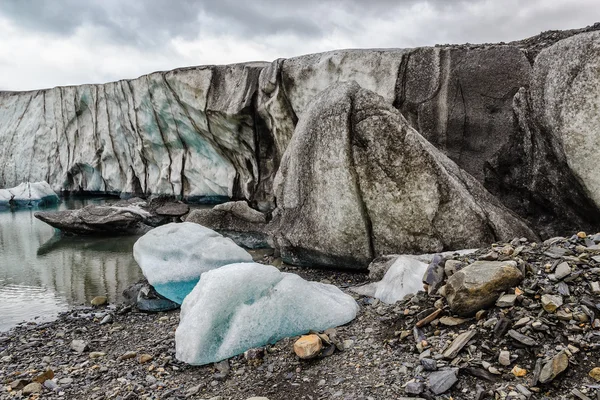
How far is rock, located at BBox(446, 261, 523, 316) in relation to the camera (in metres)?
2.66

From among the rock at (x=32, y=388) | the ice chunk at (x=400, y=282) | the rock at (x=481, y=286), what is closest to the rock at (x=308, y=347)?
the rock at (x=481, y=286)

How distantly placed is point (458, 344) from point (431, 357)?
153mm

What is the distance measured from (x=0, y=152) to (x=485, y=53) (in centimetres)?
2107

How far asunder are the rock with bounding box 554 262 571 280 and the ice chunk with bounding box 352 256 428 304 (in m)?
1.03

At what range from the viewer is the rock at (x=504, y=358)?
7.45 feet

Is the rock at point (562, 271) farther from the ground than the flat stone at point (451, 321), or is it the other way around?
the rock at point (562, 271)

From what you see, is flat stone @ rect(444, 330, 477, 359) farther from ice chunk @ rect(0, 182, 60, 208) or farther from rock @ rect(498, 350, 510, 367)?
ice chunk @ rect(0, 182, 60, 208)

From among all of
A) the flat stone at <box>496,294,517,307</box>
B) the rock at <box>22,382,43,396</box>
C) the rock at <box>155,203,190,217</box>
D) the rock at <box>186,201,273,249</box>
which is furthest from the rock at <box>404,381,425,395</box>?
the rock at <box>155,203,190,217</box>

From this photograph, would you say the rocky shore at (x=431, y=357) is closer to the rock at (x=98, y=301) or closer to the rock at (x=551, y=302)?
the rock at (x=551, y=302)

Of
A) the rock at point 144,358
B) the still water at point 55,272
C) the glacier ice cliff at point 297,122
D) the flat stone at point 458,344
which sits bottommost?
the still water at point 55,272

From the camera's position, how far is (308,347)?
9.37 feet

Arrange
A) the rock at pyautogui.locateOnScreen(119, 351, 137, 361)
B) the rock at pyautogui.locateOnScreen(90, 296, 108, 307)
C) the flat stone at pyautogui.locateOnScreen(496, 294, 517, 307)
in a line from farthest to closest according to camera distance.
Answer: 1. the rock at pyautogui.locateOnScreen(90, 296, 108, 307)
2. the rock at pyautogui.locateOnScreen(119, 351, 137, 361)
3. the flat stone at pyautogui.locateOnScreen(496, 294, 517, 307)

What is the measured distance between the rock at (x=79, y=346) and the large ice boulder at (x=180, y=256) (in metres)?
1.06

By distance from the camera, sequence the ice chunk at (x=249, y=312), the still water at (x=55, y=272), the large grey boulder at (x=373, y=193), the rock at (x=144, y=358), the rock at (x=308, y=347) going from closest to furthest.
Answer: the rock at (x=308, y=347)
the ice chunk at (x=249, y=312)
the rock at (x=144, y=358)
the large grey boulder at (x=373, y=193)
the still water at (x=55, y=272)
